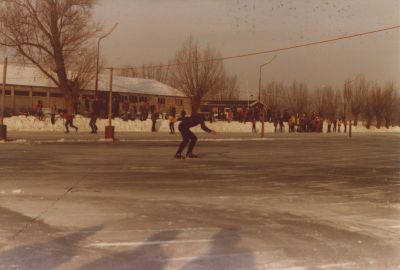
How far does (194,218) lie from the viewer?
7.95 metres

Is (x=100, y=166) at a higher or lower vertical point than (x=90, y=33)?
lower

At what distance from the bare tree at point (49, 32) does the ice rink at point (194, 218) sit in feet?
96.5

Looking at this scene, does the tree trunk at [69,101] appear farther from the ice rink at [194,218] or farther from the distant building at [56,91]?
the ice rink at [194,218]

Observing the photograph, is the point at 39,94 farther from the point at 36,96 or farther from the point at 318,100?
the point at 318,100

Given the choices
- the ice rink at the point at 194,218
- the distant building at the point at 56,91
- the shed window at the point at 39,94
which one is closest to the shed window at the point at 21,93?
the distant building at the point at 56,91

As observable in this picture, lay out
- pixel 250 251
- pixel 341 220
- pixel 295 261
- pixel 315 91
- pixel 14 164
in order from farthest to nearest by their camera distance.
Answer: pixel 315 91 < pixel 14 164 < pixel 341 220 < pixel 250 251 < pixel 295 261

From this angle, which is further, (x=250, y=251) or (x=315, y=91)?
(x=315, y=91)

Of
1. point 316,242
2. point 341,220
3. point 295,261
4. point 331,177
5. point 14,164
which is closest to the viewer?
point 295,261

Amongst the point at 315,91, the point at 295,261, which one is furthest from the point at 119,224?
the point at 315,91

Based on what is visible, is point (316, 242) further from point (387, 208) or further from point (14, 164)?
point (14, 164)

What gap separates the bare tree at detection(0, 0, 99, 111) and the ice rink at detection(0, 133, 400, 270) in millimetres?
29398

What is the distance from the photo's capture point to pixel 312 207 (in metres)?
9.21

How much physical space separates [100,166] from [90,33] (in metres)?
29.7

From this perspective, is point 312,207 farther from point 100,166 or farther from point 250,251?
point 100,166
